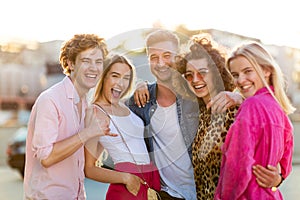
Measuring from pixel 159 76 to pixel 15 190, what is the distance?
44.6 inches

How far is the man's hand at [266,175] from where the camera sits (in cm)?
279

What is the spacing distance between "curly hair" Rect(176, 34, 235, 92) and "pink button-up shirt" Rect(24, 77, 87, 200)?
487 millimetres

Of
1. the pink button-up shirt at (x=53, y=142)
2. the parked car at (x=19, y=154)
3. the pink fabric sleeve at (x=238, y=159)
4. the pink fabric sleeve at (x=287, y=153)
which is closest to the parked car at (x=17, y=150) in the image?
the parked car at (x=19, y=154)

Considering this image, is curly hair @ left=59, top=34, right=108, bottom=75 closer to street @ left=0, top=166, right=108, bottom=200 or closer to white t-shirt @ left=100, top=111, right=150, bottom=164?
white t-shirt @ left=100, top=111, right=150, bottom=164

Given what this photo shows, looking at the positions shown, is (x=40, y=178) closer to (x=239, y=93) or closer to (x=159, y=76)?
(x=159, y=76)

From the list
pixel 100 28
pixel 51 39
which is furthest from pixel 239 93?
pixel 51 39

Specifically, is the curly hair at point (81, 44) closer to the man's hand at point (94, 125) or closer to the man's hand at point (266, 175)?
the man's hand at point (94, 125)

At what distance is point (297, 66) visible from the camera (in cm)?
305

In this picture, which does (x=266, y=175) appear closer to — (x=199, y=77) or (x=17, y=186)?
(x=199, y=77)

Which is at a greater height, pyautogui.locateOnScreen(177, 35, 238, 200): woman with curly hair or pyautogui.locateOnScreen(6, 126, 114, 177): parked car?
pyautogui.locateOnScreen(177, 35, 238, 200): woman with curly hair

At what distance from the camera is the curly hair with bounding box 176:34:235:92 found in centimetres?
286

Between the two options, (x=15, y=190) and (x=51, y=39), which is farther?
(x=15, y=190)

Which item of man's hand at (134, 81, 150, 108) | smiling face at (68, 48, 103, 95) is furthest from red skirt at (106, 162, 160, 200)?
smiling face at (68, 48, 103, 95)

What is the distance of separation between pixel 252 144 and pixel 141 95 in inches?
21.1
